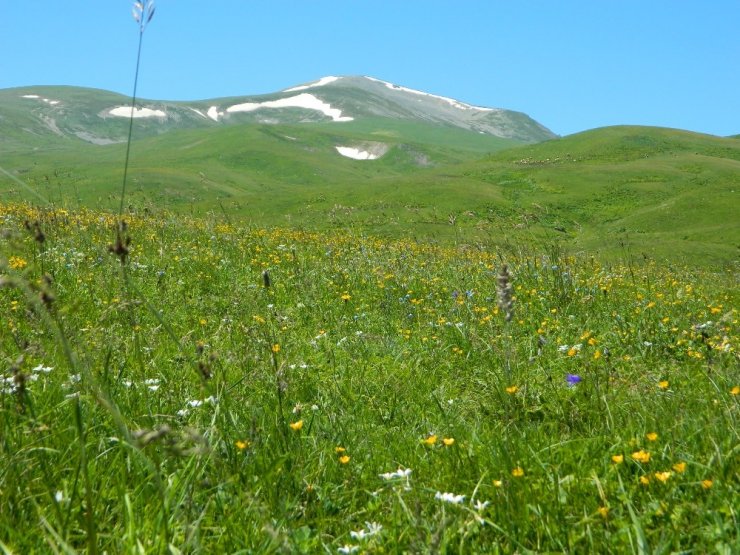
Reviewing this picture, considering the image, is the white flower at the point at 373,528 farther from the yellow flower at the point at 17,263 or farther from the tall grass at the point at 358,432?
the yellow flower at the point at 17,263

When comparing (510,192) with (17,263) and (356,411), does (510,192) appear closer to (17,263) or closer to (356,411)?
(17,263)

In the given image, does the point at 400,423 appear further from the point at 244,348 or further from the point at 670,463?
the point at 670,463

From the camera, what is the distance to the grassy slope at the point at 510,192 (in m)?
31.2

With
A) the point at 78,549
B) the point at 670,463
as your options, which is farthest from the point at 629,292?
the point at 78,549

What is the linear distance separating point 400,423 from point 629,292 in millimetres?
5964

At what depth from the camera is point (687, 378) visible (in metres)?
4.99

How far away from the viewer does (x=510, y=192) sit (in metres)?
51.0

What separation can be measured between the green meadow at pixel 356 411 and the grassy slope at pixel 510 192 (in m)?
2.46

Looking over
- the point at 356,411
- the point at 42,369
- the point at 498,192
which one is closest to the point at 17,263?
the point at 42,369

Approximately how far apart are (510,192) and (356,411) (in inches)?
1899

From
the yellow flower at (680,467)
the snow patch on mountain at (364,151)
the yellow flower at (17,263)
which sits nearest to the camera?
the yellow flower at (680,467)

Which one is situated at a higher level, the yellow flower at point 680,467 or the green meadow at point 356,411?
the yellow flower at point 680,467

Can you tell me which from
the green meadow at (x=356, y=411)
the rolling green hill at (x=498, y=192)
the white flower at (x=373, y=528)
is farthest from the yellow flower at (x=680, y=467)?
the rolling green hill at (x=498, y=192)

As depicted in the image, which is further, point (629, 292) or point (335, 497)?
point (629, 292)
